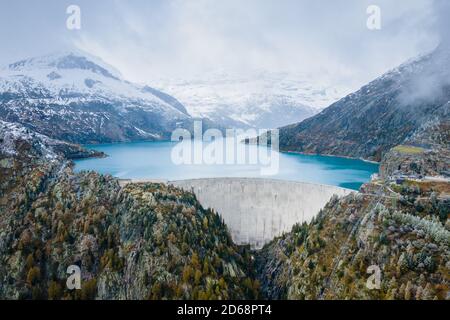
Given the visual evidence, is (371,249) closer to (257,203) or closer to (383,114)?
(257,203)

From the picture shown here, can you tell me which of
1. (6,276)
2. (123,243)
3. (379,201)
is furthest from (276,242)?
(6,276)

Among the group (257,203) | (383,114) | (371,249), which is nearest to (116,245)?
(257,203)

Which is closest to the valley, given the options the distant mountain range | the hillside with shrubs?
the hillside with shrubs

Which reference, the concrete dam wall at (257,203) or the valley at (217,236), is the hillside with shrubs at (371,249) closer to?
the valley at (217,236)

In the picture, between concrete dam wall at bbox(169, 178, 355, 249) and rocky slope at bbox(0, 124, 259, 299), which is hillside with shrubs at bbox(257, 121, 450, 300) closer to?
concrete dam wall at bbox(169, 178, 355, 249)

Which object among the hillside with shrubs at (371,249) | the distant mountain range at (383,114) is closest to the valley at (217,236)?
the hillside with shrubs at (371,249)

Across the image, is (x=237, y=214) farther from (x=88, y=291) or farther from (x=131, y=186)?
(x=88, y=291)
